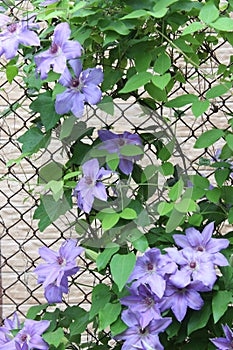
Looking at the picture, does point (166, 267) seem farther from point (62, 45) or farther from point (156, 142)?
point (62, 45)

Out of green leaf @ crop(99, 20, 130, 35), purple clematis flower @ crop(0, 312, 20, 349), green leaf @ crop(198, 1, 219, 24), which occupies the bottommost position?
purple clematis flower @ crop(0, 312, 20, 349)

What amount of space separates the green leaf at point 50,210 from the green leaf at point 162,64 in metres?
0.34

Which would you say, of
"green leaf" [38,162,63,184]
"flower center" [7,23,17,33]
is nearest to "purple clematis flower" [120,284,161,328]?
"green leaf" [38,162,63,184]

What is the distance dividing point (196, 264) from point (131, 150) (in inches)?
10.4

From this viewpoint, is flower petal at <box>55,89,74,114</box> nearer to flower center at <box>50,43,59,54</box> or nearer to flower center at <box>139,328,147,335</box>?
flower center at <box>50,43,59,54</box>

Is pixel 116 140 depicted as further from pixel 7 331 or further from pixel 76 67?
pixel 7 331

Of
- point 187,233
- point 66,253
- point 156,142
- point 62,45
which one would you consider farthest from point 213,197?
point 62,45

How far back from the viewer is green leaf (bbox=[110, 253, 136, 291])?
4.06 ft

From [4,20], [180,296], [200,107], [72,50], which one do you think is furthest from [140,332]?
[4,20]

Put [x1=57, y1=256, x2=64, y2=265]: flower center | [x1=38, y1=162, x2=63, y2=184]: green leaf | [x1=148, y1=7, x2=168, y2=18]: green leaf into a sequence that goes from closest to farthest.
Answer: [x1=148, y1=7, x2=168, y2=18]: green leaf → [x1=57, y1=256, x2=64, y2=265]: flower center → [x1=38, y1=162, x2=63, y2=184]: green leaf

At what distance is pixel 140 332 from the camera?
1.32 metres

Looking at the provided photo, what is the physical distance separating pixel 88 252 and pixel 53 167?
0.22m

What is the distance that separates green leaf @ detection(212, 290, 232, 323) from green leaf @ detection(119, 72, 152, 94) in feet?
1.35

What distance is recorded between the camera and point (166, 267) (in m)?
1.29
